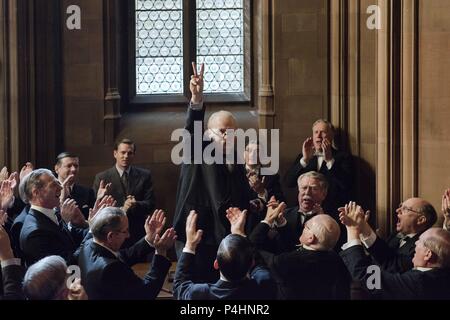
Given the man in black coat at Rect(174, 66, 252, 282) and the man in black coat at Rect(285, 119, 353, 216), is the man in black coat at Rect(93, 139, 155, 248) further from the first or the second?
the man in black coat at Rect(174, 66, 252, 282)

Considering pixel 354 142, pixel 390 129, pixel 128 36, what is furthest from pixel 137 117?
pixel 390 129

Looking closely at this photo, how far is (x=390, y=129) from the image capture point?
522 inches

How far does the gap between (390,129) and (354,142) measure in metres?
2.37

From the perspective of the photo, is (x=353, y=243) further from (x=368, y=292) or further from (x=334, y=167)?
(x=334, y=167)

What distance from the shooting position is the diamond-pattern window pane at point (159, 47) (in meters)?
16.8

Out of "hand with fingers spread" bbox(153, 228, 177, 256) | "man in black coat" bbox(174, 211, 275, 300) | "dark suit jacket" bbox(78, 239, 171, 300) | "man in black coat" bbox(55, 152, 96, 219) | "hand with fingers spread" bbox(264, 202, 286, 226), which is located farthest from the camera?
"man in black coat" bbox(55, 152, 96, 219)

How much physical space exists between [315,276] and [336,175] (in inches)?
180

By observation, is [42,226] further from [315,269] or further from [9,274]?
[315,269]

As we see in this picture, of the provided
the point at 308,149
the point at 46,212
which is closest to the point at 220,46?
the point at 308,149

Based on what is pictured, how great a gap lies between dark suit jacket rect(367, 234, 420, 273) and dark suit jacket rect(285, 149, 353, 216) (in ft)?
9.33

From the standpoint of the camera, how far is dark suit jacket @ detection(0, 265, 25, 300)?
9578 mm

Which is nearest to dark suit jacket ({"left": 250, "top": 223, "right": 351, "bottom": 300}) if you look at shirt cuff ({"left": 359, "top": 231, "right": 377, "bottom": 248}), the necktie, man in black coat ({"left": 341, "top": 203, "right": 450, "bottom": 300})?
man in black coat ({"left": 341, "top": 203, "right": 450, "bottom": 300})

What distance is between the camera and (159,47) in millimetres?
16891
